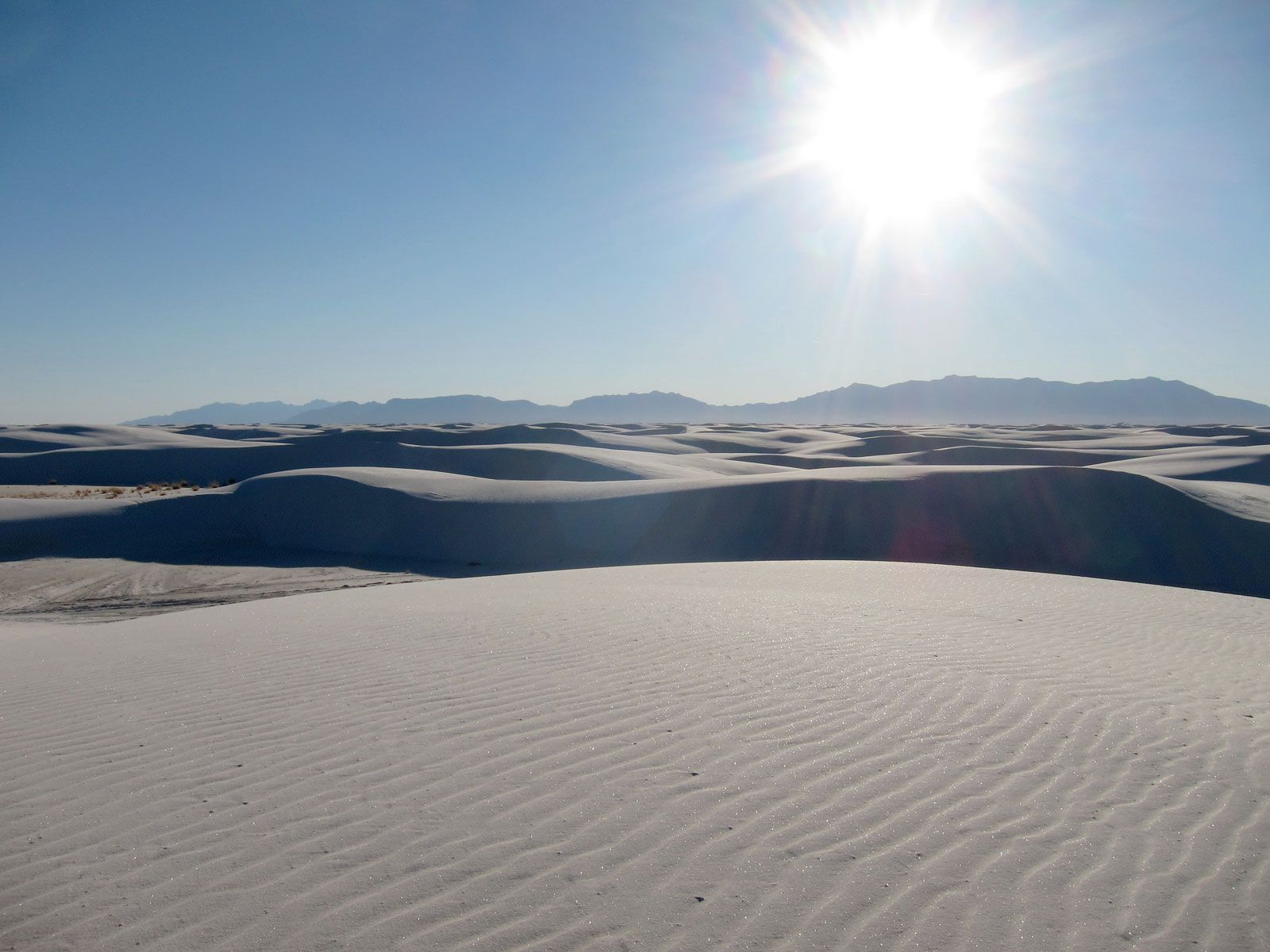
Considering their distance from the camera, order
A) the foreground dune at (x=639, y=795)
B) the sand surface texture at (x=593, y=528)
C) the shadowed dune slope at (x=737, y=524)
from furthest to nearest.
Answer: the shadowed dune slope at (x=737, y=524) → the sand surface texture at (x=593, y=528) → the foreground dune at (x=639, y=795)

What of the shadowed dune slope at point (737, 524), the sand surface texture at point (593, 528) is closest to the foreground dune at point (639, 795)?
the sand surface texture at point (593, 528)

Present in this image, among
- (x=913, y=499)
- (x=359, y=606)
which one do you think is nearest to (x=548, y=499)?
(x=913, y=499)

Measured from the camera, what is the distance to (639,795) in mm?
3594

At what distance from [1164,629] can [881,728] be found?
18.0 ft

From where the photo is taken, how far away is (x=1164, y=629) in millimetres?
8078

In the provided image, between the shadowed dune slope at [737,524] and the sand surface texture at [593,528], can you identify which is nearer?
the sand surface texture at [593,528]

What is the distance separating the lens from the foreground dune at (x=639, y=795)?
2.77 m

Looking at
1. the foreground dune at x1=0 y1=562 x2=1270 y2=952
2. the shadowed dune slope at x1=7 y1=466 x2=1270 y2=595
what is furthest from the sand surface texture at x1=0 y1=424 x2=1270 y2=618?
the foreground dune at x1=0 y1=562 x2=1270 y2=952

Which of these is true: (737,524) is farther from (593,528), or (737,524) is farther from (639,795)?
(639,795)

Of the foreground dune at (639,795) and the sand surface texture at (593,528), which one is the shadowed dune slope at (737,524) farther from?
the foreground dune at (639,795)

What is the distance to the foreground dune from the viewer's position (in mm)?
2766

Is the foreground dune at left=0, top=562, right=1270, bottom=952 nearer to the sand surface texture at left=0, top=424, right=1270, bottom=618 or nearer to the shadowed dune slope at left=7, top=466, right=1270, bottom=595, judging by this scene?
the sand surface texture at left=0, top=424, right=1270, bottom=618

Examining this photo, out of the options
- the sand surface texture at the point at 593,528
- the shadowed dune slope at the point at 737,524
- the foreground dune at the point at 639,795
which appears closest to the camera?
the foreground dune at the point at 639,795

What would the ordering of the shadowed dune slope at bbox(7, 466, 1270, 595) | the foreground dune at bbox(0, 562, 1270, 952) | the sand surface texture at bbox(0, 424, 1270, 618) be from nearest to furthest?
the foreground dune at bbox(0, 562, 1270, 952) → the sand surface texture at bbox(0, 424, 1270, 618) → the shadowed dune slope at bbox(7, 466, 1270, 595)
